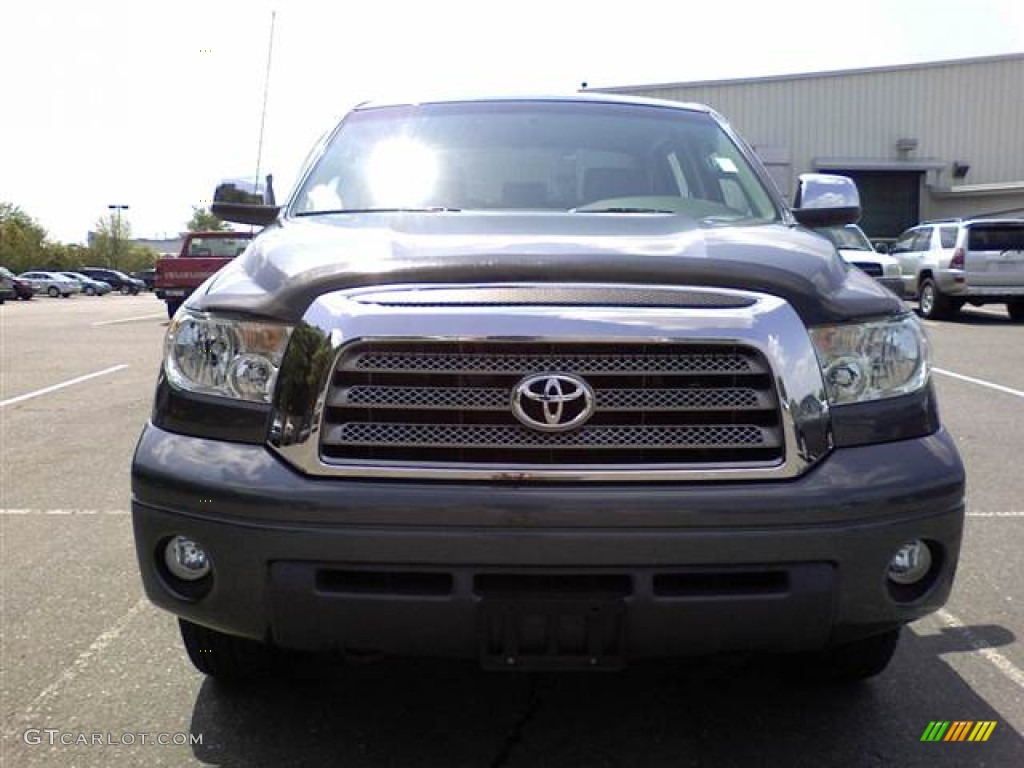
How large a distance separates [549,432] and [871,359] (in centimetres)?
86

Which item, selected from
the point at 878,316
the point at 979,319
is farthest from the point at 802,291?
the point at 979,319

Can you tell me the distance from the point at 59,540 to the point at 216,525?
→ 2826 millimetres

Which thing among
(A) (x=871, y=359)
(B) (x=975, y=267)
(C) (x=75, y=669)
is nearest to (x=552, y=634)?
(A) (x=871, y=359)

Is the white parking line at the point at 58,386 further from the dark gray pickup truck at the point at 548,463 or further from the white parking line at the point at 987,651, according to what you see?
the white parking line at the point at 987,651

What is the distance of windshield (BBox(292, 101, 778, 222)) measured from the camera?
11.3ft

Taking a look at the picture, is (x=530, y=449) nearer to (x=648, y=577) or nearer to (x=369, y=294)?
(x=648, y=577)

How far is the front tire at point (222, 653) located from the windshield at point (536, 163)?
1479 millimetres

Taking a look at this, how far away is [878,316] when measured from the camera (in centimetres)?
247

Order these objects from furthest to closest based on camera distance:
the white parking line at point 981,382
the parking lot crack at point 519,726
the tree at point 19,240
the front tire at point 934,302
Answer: the tree at point 19,240, the front tire at point 934,302, the white parking line at point 981,382, the parking lot crack at point 519,726

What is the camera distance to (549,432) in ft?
7.34

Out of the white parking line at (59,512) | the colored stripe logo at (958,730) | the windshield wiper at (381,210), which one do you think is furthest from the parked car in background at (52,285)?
the colored stripe logo at (958,730)

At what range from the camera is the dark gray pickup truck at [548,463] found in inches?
86.3

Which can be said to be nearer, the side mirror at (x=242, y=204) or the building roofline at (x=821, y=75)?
the side mirror at (x=242, y=204)

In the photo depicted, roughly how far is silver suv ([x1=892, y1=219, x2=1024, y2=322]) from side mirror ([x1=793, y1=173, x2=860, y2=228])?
14.2 metres
